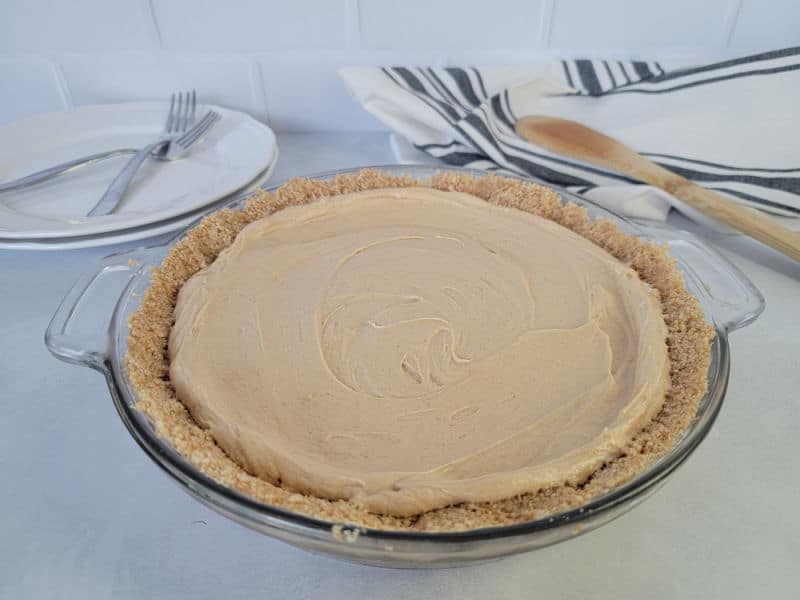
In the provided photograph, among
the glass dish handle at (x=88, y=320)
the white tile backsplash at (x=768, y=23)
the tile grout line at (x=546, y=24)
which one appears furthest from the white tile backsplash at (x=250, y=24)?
the white tile backsplash at (x=768, y=23)

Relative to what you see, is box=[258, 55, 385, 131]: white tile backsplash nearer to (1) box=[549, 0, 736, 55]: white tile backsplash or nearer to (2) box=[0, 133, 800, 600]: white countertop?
(1) box=[549, 0, 736, 55]: white tile backsplash

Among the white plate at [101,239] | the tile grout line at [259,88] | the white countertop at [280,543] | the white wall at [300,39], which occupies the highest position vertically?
the white wall at [300,39]

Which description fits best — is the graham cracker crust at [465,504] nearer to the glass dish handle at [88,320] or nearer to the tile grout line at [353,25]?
the glass dish handle at [88,320]

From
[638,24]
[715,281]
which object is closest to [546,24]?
[638,24]

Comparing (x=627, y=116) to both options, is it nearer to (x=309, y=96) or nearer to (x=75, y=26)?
(x=309, y=96)

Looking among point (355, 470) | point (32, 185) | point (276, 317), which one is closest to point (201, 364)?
point (276, 317)
